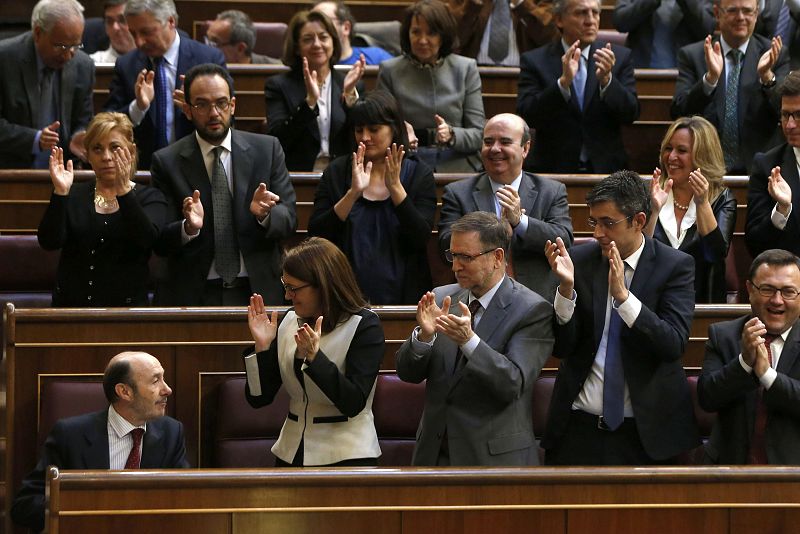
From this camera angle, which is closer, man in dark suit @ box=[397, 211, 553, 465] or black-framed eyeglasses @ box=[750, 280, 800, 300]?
man in dark suit @ box=[397, 211, 553, 465]

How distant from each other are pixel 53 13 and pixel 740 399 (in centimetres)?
227

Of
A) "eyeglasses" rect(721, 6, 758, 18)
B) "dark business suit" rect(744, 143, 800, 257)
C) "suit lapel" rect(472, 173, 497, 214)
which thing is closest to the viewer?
"suit lapel" rect(472, 173, 497, 214)

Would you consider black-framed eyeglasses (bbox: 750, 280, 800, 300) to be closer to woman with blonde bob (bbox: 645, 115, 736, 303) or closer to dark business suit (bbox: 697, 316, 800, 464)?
dark business suit (bbox: 697, 316, 800, 464)

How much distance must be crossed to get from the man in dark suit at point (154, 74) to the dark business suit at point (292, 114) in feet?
0.79

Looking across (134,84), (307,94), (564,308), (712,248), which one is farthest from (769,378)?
(134,84)

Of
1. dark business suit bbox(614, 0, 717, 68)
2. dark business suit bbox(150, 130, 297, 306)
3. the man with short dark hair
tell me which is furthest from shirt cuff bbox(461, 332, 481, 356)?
the man with short dark hair

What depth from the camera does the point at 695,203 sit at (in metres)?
3.11

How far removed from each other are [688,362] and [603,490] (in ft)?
2.75

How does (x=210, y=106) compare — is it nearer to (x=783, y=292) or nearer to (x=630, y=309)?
(x=630, y=309)

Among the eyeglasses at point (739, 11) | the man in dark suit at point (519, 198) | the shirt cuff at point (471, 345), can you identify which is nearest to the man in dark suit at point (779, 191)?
the man in dark suit at point (519, 198)

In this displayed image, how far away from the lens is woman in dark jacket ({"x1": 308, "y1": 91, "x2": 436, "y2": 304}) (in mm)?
3096

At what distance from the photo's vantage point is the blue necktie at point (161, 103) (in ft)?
12.4

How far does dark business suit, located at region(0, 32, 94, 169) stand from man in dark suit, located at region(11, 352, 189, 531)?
1.40 metres

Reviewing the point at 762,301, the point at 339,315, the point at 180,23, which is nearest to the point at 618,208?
the point at 762,301
